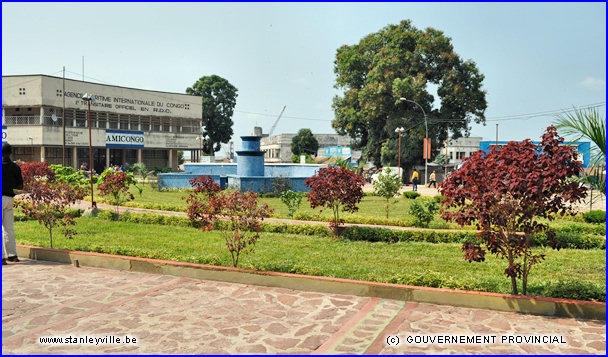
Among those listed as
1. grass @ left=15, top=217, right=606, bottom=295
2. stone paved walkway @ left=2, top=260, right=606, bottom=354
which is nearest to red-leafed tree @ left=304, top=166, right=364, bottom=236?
grass @ left=15, top=217, right=606, bottom=295

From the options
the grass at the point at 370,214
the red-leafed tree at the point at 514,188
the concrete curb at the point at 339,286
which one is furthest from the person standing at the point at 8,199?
the red-leafed tree at the point at 514,188

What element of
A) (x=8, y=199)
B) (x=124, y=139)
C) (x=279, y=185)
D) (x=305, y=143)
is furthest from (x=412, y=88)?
(x=305, y=143)

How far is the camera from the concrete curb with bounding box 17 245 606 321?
510 centimetres

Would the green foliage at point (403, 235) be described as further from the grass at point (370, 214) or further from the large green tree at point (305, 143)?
the large green tree at point (305, 143)

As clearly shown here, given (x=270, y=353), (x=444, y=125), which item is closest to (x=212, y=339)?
(x=270, y=353)

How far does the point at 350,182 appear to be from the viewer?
34.4ft

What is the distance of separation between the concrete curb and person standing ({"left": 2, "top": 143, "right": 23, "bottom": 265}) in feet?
1.68

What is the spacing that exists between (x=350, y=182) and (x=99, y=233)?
5.56 m

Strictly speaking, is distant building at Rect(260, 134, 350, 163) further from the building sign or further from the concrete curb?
the concrete curb

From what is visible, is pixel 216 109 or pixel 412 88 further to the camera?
pixel 216 109

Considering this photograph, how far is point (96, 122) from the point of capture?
44.2m

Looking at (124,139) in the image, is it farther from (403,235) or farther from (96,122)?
(403,235)

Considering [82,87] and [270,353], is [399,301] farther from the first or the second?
[82,87]

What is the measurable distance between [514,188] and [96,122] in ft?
146
